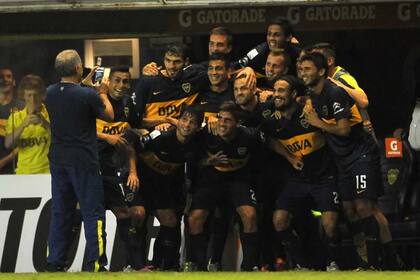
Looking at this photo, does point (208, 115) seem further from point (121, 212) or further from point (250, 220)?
point (121, 212)

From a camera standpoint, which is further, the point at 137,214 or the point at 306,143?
the point at 137,214

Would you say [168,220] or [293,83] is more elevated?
[293,83]

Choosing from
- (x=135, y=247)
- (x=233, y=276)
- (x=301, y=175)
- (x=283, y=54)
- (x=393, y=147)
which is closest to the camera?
(x=233, y=276)

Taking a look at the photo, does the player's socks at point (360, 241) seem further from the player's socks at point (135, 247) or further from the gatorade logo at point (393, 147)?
the gatorade logo at point (393, 147)

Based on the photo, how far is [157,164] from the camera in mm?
11258

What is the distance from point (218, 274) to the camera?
31.9 feet

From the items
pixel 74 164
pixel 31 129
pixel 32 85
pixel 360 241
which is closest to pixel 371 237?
pixel 360 241

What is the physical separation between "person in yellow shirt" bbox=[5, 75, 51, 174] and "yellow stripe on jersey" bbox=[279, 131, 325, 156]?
345cm

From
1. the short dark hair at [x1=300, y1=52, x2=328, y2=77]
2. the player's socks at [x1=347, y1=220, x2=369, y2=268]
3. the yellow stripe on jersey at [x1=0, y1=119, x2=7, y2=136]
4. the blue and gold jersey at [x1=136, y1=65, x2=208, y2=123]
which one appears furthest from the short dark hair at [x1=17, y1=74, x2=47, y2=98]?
the player's socks at [x1=347, y1=220, x2=369, y2=268]

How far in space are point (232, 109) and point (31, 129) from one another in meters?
3.41

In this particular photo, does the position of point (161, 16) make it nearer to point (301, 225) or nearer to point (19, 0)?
point (19, 0)

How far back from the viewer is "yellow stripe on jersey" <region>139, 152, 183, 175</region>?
36.8 ft

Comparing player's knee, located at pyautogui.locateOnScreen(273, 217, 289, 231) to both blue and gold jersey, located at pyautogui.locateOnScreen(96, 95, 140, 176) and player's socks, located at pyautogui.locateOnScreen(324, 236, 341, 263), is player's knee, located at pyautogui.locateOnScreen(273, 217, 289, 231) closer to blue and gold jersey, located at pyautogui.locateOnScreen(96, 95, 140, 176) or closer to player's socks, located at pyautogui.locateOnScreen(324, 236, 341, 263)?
player's socks, located at pyautogui.locateOnScreen(324, 236, 341, 263)

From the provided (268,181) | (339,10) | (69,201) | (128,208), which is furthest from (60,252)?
(339,10)
